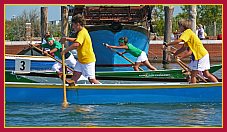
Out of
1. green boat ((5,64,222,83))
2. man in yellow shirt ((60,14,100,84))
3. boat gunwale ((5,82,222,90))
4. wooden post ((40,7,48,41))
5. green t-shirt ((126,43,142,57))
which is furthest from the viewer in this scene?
wooden post ((40,7,48,41))

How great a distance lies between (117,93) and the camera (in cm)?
1120

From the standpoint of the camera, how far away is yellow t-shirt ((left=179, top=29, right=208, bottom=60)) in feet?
35.8

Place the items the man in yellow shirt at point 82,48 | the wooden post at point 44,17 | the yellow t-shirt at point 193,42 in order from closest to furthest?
1. the man in yellow shirt at point 82,48
2. the yellow t-shirt at point 193,42
3. the wooden post at point 44,17

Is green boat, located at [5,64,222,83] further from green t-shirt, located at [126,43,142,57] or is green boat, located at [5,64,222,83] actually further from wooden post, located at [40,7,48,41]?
wooden post, located at [40,7,48,41]

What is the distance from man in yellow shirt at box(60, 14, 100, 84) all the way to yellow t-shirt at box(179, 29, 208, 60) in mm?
1592

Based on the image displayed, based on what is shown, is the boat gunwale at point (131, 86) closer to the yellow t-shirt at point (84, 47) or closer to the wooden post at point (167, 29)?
the yellow t-shirt at point (84, 47)

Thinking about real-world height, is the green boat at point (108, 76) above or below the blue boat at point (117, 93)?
above

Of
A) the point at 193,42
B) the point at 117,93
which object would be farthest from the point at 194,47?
the point at 117,93

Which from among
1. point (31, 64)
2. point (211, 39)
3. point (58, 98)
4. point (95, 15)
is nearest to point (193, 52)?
point (58, 98)

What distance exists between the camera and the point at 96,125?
9.05 metres

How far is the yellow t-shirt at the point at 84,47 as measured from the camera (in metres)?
10.8

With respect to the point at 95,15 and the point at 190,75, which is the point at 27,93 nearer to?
the point at 190,75

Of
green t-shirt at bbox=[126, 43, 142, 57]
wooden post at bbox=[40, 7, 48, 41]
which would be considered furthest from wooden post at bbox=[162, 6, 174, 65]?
green t-shirt at bbox=[126, 43, 142, 57]

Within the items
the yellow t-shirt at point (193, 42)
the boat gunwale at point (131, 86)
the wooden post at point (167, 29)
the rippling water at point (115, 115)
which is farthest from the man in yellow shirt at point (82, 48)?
the wooden post at point (167, 29)
